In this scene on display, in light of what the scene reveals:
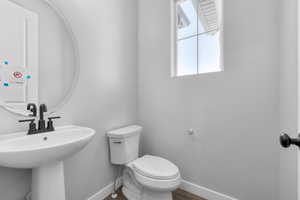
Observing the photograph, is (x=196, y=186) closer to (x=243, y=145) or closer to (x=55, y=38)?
(x=243, y=145)

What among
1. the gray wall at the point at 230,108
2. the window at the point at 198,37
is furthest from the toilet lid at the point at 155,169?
the window at the point at 198,37

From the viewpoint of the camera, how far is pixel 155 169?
1186 millimetres

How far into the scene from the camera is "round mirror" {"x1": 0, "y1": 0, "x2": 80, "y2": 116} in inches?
34.4

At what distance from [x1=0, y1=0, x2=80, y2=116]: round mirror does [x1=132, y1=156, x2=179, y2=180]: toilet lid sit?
0.85 meters

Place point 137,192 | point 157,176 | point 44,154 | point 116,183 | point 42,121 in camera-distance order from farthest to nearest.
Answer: point 116,183, point 137,192, point 157,176, point 42,121, point 44,154

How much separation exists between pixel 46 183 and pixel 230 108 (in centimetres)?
149

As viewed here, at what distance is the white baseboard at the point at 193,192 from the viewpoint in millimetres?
1324

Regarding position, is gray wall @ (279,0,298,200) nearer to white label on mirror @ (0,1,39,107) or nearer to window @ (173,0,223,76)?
window @ (173,0,223,76)

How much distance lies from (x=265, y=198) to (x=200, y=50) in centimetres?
148

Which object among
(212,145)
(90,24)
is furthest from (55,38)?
(212,145)

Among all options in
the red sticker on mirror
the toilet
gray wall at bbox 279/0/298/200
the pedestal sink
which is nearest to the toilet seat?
the toilet

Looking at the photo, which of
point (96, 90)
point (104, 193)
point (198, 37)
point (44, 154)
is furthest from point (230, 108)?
point (104, 193)

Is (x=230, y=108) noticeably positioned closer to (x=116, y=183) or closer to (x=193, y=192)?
(x=193, y=192)

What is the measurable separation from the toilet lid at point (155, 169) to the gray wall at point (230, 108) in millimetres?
350
